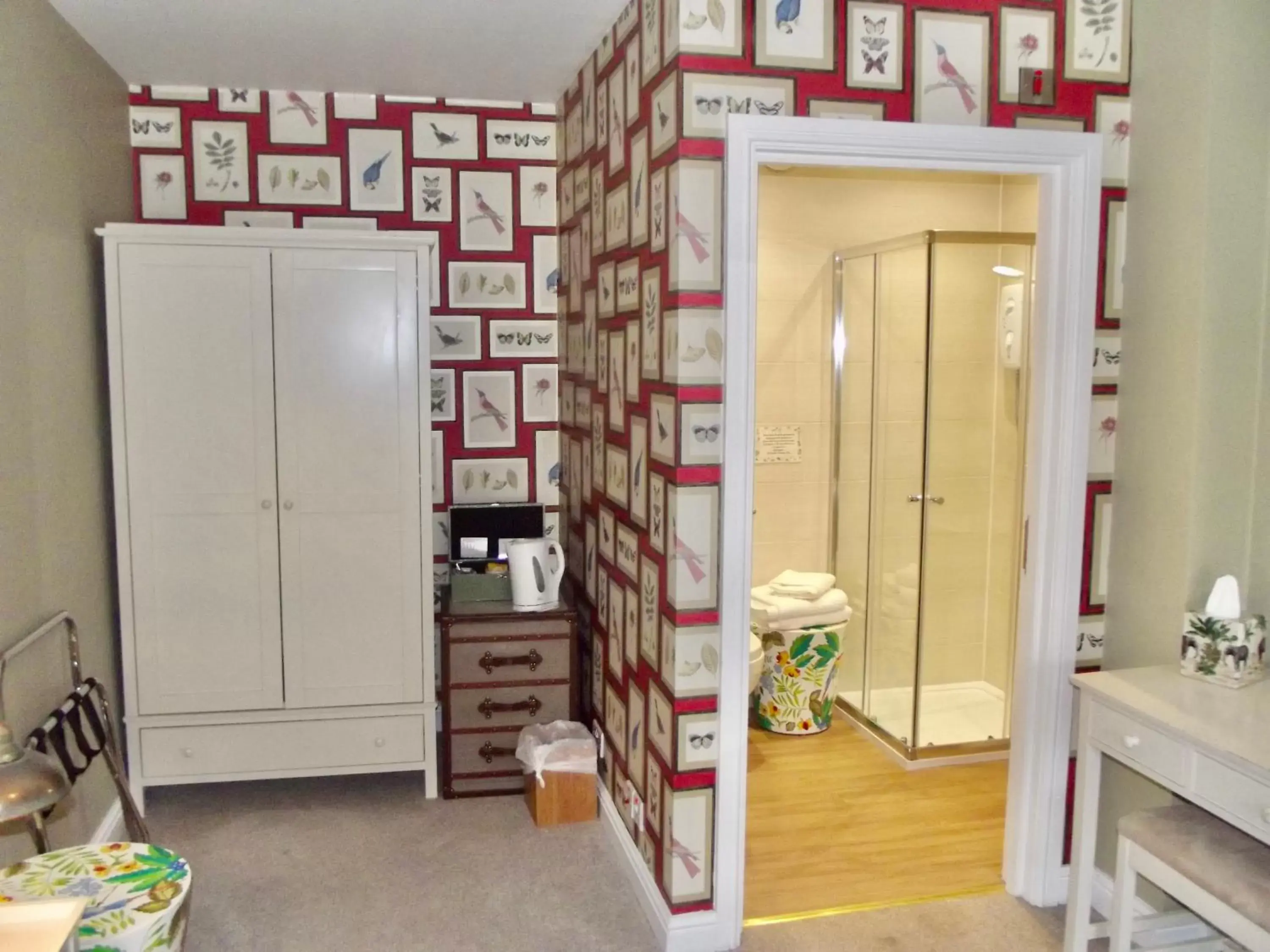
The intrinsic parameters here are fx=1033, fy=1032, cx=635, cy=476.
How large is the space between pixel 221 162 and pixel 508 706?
216 centimetres

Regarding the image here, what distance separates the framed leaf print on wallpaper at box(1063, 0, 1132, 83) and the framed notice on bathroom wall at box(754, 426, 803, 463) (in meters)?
1.96

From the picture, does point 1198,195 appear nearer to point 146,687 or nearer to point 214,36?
point 214,36

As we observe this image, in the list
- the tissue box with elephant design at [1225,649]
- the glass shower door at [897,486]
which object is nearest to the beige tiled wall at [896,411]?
the glass shower door at [897,486]

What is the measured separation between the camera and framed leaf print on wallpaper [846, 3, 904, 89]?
2447mm

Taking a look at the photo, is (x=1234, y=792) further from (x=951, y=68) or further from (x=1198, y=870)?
(x=951, y=68)

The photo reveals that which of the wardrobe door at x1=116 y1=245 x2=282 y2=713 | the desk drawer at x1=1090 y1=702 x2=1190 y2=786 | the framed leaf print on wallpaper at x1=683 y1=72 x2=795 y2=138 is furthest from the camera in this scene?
the wardrobe door at x1=116 y1=245 x2=282 y2=713

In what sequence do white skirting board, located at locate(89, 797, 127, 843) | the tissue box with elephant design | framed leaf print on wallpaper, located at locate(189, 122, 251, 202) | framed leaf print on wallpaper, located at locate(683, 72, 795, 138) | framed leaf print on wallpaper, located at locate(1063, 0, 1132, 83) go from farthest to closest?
framed leaf print on wallpaper, located at locate(189, 122, 251, 202) < white skirting board, located at locate(89, 797, 127, 843) < framed leaf print on wallpaper, located at locate(1063, 0, 1132, 83) < framed leaf print on wallpaper, located at locate(683, 72, 795, 138) < the tissue box with elephant design

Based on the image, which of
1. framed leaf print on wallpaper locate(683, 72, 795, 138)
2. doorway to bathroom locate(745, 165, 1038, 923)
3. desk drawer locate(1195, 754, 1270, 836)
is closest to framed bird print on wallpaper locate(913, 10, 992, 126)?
framed leaf print on wallpaper locate(683, 72, 795, 138)

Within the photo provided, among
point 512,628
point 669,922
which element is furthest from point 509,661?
point 669,922

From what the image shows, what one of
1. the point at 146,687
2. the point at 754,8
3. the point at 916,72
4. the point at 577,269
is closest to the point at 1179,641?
the point at 916,72

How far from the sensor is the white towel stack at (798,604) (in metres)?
3.96

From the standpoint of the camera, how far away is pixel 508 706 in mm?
3463

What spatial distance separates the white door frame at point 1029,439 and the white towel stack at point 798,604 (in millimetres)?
1230

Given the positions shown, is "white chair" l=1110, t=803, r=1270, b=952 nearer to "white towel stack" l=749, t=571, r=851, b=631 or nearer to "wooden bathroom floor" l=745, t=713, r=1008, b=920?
"wooden bathroom floor" l=745, t=713, r=1008, b=920
